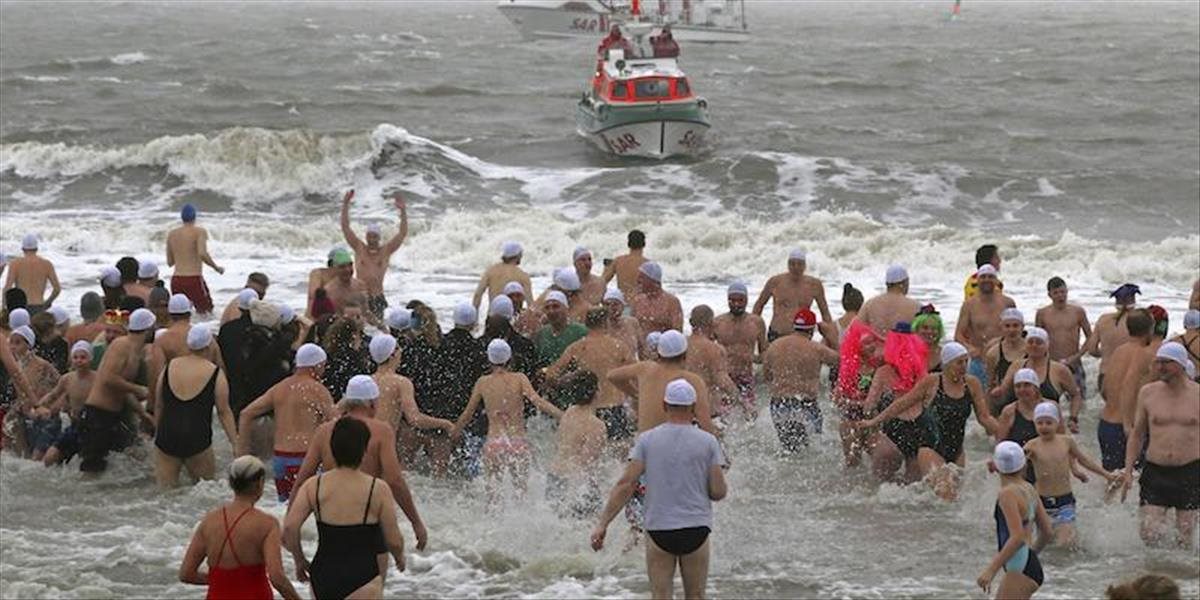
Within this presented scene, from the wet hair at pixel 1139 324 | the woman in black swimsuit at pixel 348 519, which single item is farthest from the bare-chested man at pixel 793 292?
the woman in black swimsuit at pixel 348 519

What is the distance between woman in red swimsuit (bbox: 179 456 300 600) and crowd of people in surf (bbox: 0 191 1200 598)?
0.35 m

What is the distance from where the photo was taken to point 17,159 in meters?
33.1

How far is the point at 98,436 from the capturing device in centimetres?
1146

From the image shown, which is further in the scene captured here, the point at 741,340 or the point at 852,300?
the point at 852,300

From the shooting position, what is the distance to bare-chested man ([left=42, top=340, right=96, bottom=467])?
11.5 meters

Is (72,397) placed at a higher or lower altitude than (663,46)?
lower

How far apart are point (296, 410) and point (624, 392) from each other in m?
1.92

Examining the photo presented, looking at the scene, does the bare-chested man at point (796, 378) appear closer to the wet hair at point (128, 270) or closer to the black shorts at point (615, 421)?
the black shorts at point (615, 421)

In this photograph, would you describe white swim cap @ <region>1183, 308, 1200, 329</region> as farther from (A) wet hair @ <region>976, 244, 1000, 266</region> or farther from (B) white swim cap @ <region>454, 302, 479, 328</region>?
(B) white swim cap @ <region>454, 302, 479, 328</region>

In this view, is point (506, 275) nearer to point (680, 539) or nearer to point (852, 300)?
point (852, 300)

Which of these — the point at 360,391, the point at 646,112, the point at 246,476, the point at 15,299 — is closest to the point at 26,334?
the point at 15,299

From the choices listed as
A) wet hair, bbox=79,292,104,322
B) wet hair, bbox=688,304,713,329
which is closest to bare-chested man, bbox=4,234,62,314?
wet hair, bbox=79,292,104,322

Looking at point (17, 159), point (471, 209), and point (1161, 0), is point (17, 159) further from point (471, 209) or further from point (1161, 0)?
point (1161, 0)

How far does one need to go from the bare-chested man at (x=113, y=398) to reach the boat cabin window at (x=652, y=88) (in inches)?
876
